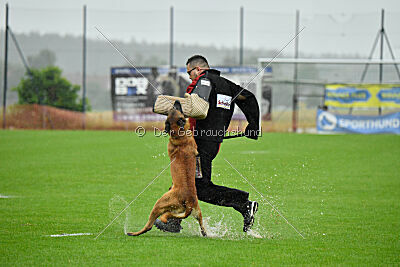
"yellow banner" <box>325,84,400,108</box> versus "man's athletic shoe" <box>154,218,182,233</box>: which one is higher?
"yellow banner" <box>325,84,400,108</box>

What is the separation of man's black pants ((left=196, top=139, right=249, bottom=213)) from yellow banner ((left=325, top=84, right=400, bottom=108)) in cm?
2180

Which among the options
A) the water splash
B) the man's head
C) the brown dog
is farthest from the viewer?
the water splash

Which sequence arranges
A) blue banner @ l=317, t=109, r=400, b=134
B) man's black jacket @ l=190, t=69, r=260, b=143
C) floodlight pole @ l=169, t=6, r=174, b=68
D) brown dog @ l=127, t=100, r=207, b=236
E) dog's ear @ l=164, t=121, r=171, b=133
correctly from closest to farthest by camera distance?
dog's ear @ l=164, t=121, r=171, b=133, brown dog @ l=127, t=100, r=207, b=236, man's black jacket @ l=190, t=69, r=260, b=143, blue banner @ l=317, t=109, r=400, b=134, floodlight pole @ l=169, t=6, r=174, b=68

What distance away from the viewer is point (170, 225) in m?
6.99

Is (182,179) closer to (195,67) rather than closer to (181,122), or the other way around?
(181,122)

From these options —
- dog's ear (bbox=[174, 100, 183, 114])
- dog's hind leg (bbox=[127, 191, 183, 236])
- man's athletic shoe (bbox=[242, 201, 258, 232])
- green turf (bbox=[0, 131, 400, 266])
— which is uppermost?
dog's ear (bbox=[174, 100, 183, 114])

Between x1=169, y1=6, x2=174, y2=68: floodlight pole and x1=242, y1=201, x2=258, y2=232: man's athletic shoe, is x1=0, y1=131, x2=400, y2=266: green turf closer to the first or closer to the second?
x1=242, y1=201, x2=258, y2=232: man's athletic shoe

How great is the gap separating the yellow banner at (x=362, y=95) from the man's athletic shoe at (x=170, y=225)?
22.0 m

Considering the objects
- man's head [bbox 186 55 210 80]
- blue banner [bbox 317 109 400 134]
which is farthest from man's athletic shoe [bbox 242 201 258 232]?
blue banner [bbox 317 109 400 134]

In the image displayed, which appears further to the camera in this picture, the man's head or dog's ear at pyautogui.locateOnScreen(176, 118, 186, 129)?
the man's head

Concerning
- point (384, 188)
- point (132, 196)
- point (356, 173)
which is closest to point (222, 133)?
point (132, 196)

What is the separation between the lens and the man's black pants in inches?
273

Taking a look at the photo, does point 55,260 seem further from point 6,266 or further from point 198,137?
point 198,137

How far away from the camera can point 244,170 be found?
8.08 metres
